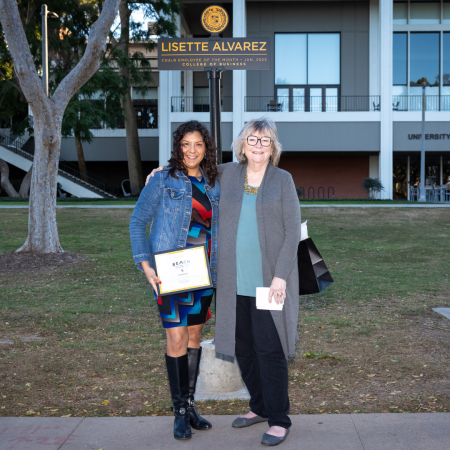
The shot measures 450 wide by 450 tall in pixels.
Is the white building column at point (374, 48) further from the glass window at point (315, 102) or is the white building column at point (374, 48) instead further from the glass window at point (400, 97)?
the glass window at point (315, 102)

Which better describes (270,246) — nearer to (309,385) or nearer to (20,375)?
(309,385)

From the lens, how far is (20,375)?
434 cm

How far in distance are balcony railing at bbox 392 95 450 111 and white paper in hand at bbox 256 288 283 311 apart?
1002 inches

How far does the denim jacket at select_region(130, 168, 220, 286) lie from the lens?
3174 millimetres

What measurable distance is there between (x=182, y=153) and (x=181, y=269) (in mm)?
728

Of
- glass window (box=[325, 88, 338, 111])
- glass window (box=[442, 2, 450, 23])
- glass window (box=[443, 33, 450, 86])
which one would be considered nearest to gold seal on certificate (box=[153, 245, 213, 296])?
glass window (box=[325, 88, 338, 111])

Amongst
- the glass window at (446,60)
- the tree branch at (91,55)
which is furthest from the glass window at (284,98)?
the tree branch at (91,55)

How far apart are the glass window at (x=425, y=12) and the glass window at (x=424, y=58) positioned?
26.5 inches

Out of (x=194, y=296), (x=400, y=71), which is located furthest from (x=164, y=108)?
(x=194, y=296)

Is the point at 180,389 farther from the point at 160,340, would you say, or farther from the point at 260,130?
the point at 160,340

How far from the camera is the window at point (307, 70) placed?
85.6ft

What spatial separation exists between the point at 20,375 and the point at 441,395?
327 cm

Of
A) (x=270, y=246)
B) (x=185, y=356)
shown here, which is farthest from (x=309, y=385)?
(x=270, y=246)

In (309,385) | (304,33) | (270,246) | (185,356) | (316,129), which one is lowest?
(309,385)
